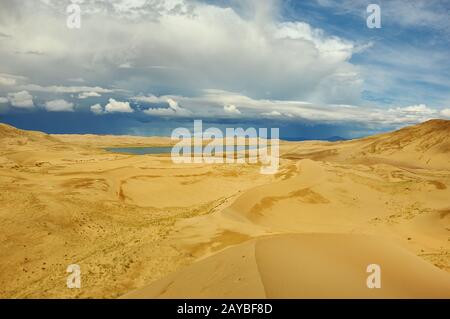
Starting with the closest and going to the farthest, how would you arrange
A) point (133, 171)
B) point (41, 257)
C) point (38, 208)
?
point (41, 257) → point (38, 208) → point (133, 171)

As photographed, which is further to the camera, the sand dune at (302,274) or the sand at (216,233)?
the sand at (216,233)

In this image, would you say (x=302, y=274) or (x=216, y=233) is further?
(x=216, y=233)

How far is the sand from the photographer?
8.73 metres

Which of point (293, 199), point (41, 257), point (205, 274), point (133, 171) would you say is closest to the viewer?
point (205, 274)

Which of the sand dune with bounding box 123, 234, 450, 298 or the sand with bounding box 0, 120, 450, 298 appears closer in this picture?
the sand dune with bounding box 123, 234, 450, 298

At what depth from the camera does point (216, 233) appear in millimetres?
13656

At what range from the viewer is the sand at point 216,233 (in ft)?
28.7

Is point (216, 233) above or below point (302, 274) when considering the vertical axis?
below

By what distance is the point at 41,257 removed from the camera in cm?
1359
